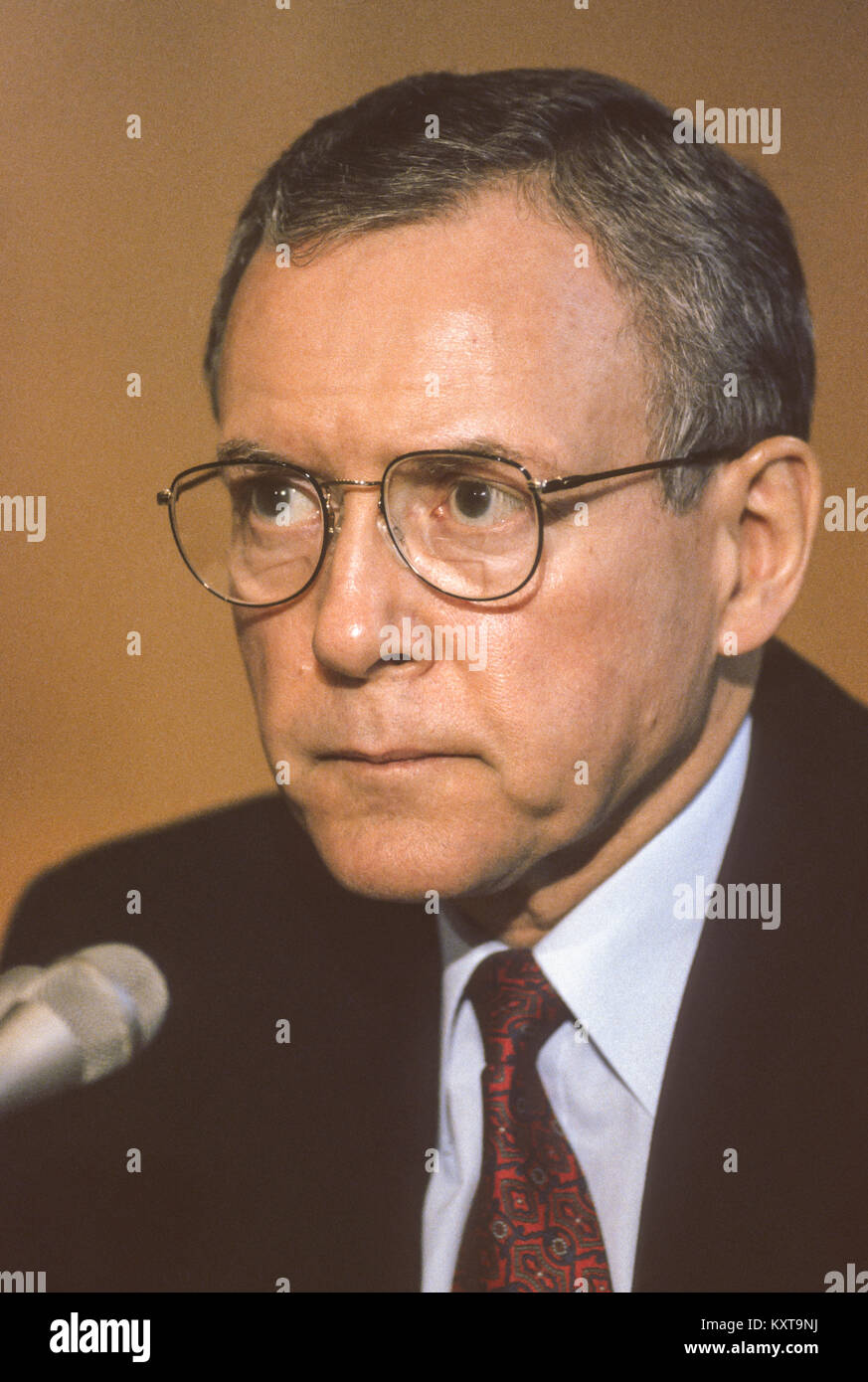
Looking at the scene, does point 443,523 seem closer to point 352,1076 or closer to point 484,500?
point 484,500

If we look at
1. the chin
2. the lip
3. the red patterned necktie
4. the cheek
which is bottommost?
the red patterned necktie

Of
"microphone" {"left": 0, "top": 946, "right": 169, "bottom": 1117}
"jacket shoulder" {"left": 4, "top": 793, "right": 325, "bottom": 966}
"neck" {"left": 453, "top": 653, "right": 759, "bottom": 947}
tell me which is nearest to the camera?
"microphone" {"left": 0, "top": 946, "right": 169, "bottom": 1117}

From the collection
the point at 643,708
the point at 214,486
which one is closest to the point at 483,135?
the point at 214,486

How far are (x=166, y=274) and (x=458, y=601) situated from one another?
0.63 metres

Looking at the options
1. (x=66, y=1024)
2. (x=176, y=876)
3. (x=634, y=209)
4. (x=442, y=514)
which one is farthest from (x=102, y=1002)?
(x=634, y=209)

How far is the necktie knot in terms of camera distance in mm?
1292

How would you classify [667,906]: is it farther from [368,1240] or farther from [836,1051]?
[368,1240]

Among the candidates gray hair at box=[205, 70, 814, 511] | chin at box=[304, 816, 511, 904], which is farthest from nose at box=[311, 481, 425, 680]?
gray hair at box=[205, 70, 814, 511]

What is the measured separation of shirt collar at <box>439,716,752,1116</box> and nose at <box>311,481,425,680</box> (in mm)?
364

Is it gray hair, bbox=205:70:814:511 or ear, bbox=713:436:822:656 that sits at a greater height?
gray hair, bbox=205:70:814:511

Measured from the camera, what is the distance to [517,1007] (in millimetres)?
1308

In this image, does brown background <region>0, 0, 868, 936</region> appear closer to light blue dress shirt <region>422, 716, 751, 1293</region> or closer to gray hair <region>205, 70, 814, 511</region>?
gray hair <region>205, 70, 814, 511</region>

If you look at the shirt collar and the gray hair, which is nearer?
the gray hair

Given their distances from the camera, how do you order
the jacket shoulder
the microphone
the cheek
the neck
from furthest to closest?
the jacket shoulder → the neck → the cheek → the microphone
